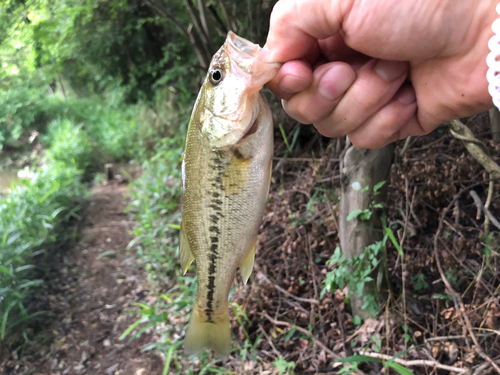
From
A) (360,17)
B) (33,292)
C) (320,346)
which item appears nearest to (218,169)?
(360,17)

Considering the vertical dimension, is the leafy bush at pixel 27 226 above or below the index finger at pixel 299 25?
below

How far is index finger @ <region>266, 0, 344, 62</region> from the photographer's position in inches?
49.6

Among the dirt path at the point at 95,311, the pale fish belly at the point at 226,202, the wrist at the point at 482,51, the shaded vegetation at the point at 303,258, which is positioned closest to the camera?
the wrist at the point at 482,51

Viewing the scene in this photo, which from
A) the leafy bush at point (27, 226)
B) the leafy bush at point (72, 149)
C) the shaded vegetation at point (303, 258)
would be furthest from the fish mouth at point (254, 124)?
the leafy bush at point (72, 149)

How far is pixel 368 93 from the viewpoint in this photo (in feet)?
4.83

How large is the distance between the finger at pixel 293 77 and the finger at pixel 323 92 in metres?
0.05

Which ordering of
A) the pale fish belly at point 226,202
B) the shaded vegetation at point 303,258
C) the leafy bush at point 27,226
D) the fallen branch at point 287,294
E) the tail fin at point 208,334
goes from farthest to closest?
1. the leafy bush at point 27,226
2. the fallen branch at point 287,294
3. the shaded vegetation at point 303,258
4. the tail fin at point 208,334
5. the pale fish belly at point 226,202

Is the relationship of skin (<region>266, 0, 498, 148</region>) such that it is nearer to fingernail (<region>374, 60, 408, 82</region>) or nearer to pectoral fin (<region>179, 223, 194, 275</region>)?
fingernail (<region>374, 60, 408, 82</region>)

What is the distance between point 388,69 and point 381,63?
0.04 m

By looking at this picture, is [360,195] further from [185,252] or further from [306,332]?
[185,252]

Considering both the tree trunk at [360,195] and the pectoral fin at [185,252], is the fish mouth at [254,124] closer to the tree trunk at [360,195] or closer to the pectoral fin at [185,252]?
the pectoral fin at [185,252]

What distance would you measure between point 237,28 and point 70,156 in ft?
18.7

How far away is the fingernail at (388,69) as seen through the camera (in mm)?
1458

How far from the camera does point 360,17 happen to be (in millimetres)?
1235
